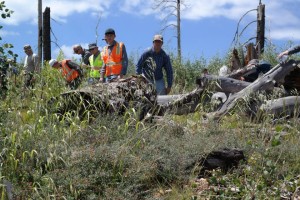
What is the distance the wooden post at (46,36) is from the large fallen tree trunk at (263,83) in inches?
456

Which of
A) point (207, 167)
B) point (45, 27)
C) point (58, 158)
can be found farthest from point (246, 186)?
point (45, 27)

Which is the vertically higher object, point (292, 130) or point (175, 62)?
point (175, 62)

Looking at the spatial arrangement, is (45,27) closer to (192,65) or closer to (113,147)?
(192,65)

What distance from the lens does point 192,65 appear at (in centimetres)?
1969

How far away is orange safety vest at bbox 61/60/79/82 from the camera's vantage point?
998 cm

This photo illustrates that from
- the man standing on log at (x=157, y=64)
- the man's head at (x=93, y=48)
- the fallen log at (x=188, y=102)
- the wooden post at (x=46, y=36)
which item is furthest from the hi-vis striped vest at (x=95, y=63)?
the wooden post at (x=46, y=36)

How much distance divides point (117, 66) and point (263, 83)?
9.31 ft

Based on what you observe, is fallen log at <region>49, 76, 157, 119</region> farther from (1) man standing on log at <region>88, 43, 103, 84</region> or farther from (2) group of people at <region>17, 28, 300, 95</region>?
(1) man standing on log at <region>88, 43, 103, 84</region>

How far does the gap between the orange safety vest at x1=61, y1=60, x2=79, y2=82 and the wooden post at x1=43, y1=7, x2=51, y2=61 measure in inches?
352

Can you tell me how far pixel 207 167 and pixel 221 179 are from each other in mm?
555

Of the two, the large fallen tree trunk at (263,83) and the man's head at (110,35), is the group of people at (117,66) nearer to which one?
the man's head at (110,35)

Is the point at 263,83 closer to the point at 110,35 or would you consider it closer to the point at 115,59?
the point at 115,59

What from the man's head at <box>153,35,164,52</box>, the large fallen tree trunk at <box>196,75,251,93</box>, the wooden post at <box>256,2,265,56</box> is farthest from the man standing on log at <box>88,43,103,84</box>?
the wooden post at <box>256,2,265,56</box>

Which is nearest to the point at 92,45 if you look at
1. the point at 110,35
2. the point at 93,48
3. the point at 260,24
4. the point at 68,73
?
the point at 93,48
